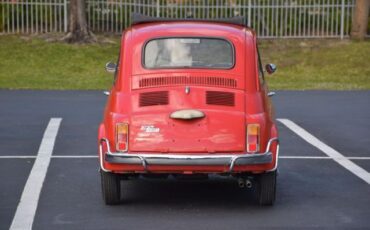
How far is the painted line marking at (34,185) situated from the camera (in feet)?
32.5

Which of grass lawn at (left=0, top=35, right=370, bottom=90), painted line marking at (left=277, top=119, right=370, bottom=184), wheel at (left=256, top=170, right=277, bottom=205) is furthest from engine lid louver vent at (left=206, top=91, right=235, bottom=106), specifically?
grass lawn at (left=0, top=35, right=370, bottom=90)

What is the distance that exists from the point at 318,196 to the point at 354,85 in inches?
575

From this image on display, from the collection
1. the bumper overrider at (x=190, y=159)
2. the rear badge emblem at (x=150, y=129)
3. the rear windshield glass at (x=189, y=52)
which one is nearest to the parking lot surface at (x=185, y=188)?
the bumper overrider at (x=190, y=159)

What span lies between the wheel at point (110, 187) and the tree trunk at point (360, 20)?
2228 cm

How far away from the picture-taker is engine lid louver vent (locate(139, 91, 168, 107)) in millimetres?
10469

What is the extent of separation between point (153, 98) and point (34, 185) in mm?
2107

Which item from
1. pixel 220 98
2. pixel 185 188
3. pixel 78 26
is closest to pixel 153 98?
pixel 220 98

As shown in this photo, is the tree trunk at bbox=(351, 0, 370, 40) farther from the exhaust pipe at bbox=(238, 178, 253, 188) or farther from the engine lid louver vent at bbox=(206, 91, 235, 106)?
the engine lid louver vent at bbox=(206, 91, 235, 106)

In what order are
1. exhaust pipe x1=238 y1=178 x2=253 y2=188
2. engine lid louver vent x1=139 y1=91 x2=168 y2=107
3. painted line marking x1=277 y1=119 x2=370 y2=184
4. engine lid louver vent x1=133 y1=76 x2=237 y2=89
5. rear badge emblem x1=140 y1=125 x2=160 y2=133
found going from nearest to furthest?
rear badge emblem x1=140 y1=125 x2=160 y2=133, engine lid louver vent x1=139 y1=91 x2=168 y2=107, engine lid louver vent x1=133 y1=76 x2=237 y2=89, exhaust pipe x1=238 y1=178 x2=253 y2=188, painted line marking x1=277 y1=119 x2=370 y2=184

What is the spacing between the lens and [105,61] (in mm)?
29078

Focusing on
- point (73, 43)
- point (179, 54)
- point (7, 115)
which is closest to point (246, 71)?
point (179, 54)

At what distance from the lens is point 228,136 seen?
10.2m

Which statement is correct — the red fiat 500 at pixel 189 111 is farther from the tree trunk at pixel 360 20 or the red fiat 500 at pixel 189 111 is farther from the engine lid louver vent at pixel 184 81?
the tree trunk at pixel 360 20

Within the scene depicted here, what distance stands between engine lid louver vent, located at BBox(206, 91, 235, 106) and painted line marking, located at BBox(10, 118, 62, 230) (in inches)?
79.9
